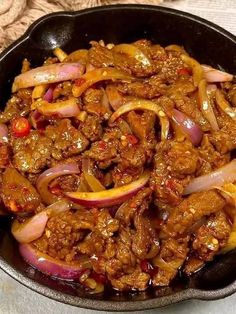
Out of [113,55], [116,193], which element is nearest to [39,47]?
[113,55]

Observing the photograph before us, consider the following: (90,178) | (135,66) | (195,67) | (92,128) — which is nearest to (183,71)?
(195,67)

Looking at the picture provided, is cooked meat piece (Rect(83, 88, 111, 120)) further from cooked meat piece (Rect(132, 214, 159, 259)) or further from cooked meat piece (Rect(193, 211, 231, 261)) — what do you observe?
cooked meat piece (Rect(193, 211, 231, 261))

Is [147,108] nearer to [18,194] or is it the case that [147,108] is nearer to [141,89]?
[141,89]

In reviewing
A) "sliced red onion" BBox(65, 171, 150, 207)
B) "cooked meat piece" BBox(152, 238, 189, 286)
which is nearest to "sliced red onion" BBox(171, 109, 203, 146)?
"sliced red onion" BBox(65, 171, 150, 207)

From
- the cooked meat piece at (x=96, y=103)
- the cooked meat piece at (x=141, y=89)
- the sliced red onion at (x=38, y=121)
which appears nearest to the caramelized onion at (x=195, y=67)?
the cooked meat piece at (x=141, y=89)

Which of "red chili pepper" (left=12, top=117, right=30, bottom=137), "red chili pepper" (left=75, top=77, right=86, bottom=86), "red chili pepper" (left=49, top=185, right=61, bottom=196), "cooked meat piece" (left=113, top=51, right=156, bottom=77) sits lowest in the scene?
"red chili pepper" (left=49, top=185, right=61, bottom=196)

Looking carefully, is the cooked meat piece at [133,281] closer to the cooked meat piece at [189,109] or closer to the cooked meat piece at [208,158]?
the cooked meat piece at [208,158]

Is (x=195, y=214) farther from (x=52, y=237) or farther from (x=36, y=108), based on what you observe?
(x=36, y=108)
